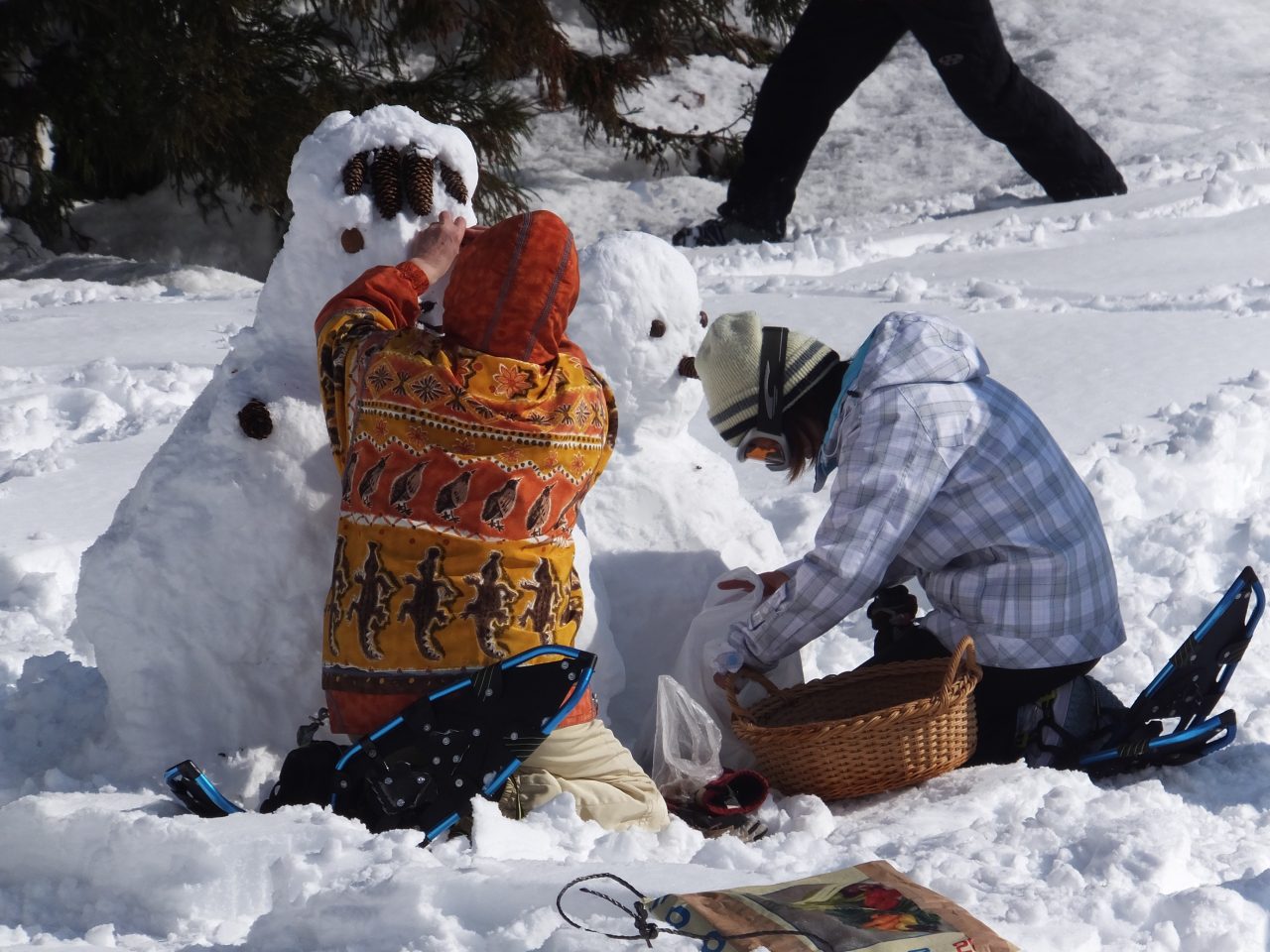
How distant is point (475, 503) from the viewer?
2.29 meters

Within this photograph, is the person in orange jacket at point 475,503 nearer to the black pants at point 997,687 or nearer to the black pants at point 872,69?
the black pants at point 997,687

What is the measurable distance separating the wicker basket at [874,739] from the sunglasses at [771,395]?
0.42 m

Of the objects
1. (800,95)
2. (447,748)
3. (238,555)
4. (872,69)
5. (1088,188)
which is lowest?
(447,748)

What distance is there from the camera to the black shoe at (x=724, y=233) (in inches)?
292

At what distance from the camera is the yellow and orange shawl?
229 centimetres

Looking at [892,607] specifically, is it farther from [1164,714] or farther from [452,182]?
[452,182]

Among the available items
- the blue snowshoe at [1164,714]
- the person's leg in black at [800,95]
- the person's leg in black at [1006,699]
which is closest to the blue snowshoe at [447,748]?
the person's leg in black at [1006,699]

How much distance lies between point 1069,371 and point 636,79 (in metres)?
4.60

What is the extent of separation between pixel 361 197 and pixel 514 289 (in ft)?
1.70

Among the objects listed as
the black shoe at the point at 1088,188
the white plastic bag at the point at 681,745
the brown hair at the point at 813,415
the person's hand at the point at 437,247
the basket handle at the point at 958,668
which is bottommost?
the white plastic bag at the point at 681,745

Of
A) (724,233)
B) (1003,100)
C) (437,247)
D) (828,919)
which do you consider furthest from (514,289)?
(724,233)

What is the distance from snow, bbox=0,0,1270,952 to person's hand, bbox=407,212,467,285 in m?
0.04

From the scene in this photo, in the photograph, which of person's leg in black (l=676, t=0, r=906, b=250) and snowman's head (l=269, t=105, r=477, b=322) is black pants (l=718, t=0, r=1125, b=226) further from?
snowman's head (l=269, t=105, r=477, b=322)

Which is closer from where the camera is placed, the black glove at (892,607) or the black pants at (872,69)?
the black glove at (892,607)
